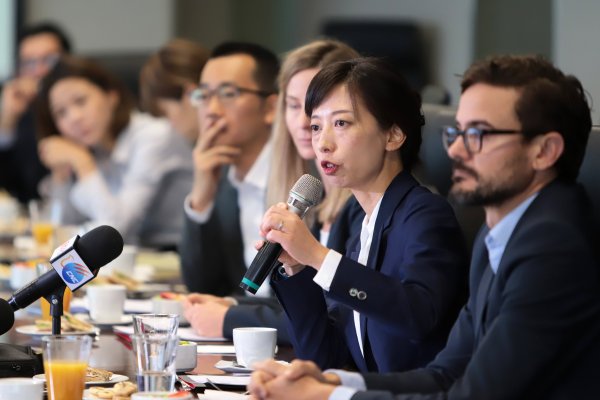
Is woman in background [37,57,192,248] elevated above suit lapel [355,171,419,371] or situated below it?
below

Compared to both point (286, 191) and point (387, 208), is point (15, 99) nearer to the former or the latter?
point (286, 191)

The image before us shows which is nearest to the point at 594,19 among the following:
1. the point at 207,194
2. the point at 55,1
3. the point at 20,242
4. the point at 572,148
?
the point at 572,148

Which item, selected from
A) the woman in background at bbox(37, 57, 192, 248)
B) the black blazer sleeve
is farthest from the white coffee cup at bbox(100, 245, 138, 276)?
the woman in background at bbox(37, 57, 192, 248)

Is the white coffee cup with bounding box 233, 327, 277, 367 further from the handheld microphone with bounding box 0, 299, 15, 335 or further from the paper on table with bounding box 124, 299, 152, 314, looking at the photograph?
the paper on table with bounding box 124, 299, 152, 314

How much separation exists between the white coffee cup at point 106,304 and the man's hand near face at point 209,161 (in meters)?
0.86

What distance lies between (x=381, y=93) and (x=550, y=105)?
0.48 m

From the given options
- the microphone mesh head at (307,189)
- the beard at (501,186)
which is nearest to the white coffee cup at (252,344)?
the microphone mesh head at (307,189)

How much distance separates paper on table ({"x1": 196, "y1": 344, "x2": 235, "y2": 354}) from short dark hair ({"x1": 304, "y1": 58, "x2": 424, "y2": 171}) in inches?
18.6

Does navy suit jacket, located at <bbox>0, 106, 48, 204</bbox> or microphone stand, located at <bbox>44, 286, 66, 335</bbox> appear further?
navy suit jacket, located at <bbox>0, 106, 48, 204</bbox>

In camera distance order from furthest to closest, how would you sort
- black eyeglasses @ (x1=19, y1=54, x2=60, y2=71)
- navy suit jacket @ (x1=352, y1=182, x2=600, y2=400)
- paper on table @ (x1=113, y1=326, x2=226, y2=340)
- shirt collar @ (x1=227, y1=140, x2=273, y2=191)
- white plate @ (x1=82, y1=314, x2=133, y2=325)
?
black eyeglasses @ (x1=19, y1=54, x2=60, y2=71), shirt collar @ (x1=227, y1=140, x2=273, y2=191), white plate @ (x1=82, y1=314, x2=133, y2=325), paper on table @ (x1=113, y1=326, x2=226, y2=340), navy suit jacket @ (x1=352, y1=182, x2=600, y2=400)

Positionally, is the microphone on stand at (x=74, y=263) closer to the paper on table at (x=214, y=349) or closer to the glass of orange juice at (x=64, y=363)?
the glass of orange juice at (x=64, y=363)

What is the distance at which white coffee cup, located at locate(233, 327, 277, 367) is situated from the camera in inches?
72.7

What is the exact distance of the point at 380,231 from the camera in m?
1.97

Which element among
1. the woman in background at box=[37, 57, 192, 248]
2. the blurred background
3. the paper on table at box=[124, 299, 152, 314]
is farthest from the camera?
the blurred background
